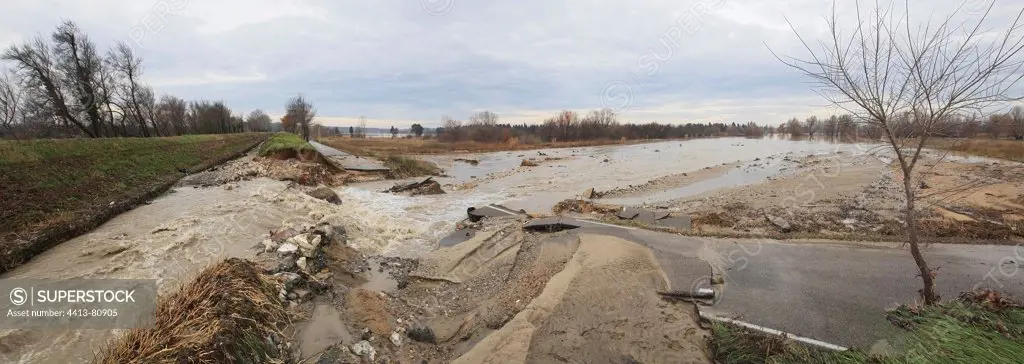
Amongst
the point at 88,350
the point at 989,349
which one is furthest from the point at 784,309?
the point at 88,350

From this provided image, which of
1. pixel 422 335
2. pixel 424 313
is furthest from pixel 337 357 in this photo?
pixel 424 313

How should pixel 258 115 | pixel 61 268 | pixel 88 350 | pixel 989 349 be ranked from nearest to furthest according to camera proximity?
pixel 989 349, pixel 88 350, pixel 61 268, pixel 258 115

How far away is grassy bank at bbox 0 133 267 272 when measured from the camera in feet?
27.9

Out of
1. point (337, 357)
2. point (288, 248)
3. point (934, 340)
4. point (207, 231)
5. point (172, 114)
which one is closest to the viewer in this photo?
point (934, 340)

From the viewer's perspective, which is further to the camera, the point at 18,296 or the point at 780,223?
the point at 780,223

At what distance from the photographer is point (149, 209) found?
12.3 meters

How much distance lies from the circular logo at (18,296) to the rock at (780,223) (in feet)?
51.3

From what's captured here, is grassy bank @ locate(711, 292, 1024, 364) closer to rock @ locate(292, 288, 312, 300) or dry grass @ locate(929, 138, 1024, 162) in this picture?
rock @ locate(292, 288, 312, 300)

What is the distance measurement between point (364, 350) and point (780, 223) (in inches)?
470

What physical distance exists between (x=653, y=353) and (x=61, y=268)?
1036 centimetres

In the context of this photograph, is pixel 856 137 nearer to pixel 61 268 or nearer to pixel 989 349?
pixel 989 349

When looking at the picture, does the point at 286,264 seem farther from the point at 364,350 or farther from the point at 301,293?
the point at 364,350

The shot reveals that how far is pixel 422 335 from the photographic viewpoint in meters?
5.84

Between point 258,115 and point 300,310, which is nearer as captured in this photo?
point 300,310
